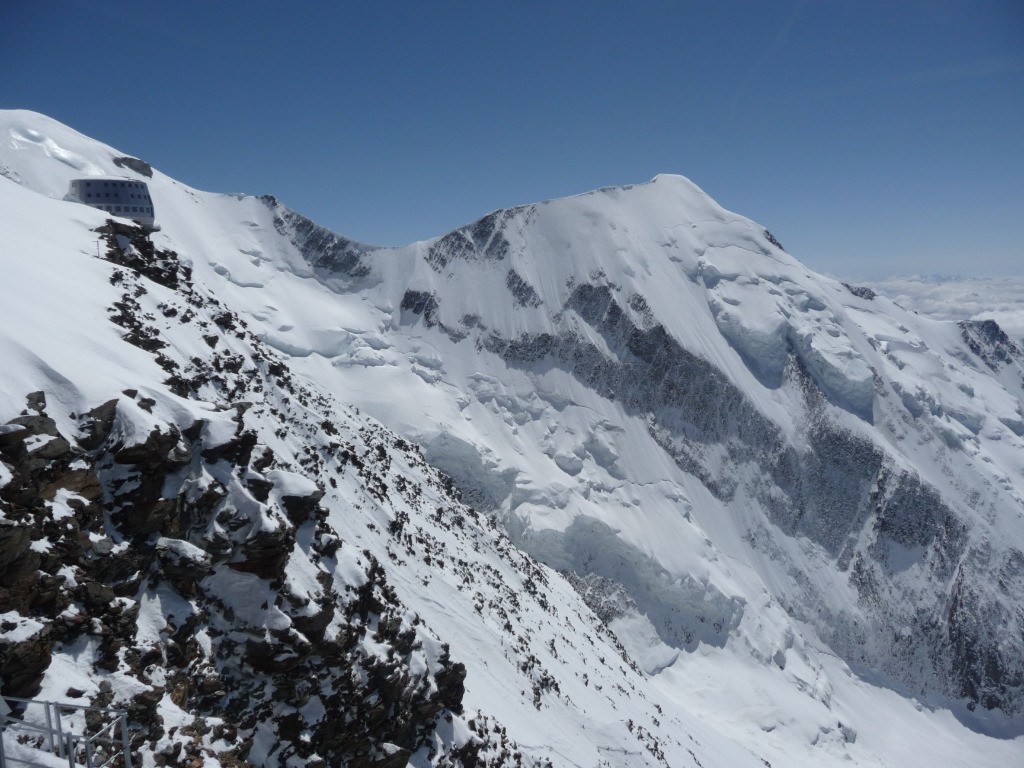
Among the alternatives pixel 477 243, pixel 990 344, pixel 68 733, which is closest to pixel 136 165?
pixel 477 243

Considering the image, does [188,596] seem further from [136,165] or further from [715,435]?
[136,165]

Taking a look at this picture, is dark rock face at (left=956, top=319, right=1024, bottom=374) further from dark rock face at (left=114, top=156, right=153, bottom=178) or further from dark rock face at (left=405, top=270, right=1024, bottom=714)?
dark rock face at (left=114, top=156, right=153, bottom=178)

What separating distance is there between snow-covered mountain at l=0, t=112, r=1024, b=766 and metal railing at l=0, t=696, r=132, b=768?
0.73 metres

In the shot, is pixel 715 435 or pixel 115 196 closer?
pixel 115 196

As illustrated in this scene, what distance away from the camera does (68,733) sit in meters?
10.2

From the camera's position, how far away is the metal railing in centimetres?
1056

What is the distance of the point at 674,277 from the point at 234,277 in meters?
67.4

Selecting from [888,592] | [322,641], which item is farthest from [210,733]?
[888,592]

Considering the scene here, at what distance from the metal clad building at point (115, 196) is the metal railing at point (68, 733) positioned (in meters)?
50.9

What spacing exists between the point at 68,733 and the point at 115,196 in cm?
5526

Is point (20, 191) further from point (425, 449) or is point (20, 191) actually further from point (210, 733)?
point (425, 449)

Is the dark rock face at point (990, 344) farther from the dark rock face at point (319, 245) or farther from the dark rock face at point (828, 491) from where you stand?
the dark rock face at point (319, 245)

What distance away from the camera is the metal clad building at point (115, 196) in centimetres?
5141

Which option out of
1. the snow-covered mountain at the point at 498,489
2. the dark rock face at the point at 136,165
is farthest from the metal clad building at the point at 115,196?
the dark rock face at the point at 136,165
